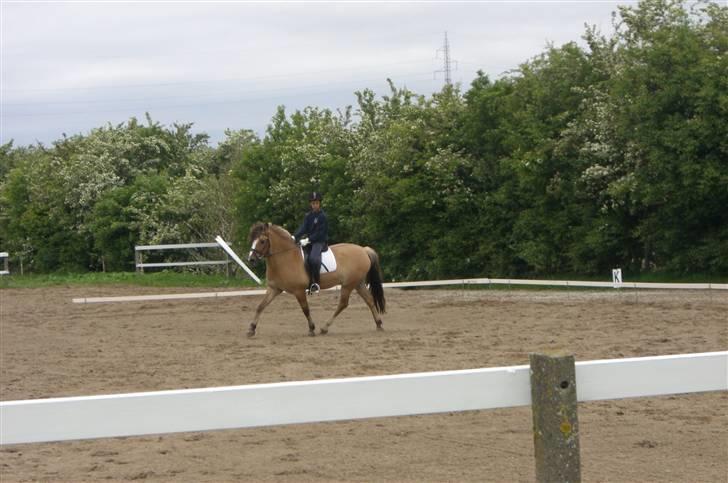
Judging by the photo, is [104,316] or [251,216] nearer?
[104,316]

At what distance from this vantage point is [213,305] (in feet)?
77.9

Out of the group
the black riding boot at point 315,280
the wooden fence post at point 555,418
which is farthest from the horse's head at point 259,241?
the wooden fence post at point 555,418

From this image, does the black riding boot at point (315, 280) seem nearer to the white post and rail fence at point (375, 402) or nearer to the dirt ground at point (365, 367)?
the dirt ground at point (365, 367)

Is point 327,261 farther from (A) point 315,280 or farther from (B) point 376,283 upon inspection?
(B) point 376,283

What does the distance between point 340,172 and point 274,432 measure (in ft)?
81.2

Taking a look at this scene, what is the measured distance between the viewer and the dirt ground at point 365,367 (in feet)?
23.3

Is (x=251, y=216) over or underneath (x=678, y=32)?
underneath

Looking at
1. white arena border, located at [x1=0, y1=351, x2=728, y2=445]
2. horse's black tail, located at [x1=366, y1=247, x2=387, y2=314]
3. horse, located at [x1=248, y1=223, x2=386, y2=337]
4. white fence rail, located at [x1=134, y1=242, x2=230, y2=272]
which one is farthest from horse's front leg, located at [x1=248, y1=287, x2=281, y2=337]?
white fence rail, located at [x1=134, y1=242, x2=230, y2=272]

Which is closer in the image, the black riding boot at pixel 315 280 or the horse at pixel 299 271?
the horse at pixel 299 271

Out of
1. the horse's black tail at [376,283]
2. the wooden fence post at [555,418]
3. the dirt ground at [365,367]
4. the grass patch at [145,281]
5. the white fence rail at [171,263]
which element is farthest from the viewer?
the white fence rail at [171,263]

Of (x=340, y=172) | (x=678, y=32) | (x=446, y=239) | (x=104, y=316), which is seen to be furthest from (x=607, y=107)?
(x=104, y=316)

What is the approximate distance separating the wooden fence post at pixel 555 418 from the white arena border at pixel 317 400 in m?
0.12

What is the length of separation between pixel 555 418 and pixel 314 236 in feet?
45.2

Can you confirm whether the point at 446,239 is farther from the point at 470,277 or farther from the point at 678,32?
the point at 678,32
